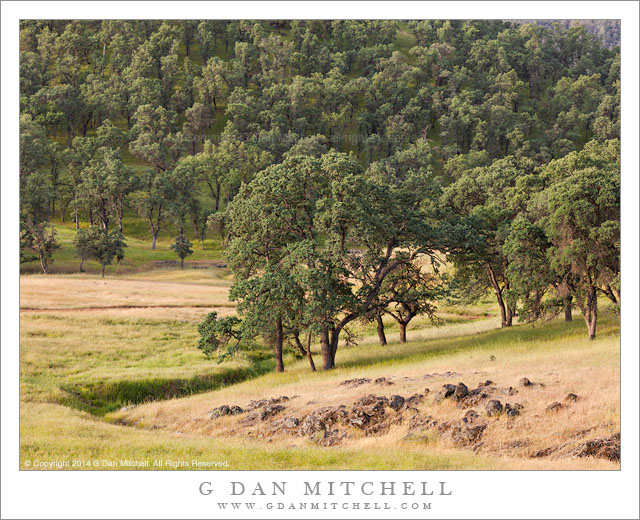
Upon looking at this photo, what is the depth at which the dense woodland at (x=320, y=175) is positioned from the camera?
3331cm

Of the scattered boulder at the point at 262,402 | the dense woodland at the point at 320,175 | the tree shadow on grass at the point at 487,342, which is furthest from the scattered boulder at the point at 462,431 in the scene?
the tree shadow on grass at the point at 487,342

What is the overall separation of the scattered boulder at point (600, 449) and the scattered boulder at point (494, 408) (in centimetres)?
314

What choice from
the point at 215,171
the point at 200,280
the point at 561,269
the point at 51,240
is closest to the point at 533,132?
the point at 215,171

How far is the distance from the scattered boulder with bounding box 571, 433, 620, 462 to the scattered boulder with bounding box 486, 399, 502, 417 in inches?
124

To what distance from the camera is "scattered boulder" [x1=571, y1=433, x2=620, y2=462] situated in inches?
715

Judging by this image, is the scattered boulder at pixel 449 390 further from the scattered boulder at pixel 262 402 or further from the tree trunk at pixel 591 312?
the tree trunk at pixel 591 312

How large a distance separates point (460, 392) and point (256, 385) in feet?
44.3

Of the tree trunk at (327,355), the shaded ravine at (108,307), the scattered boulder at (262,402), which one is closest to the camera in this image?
the scattered boulder at (262,402)

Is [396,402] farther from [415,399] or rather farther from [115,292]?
[115,292]

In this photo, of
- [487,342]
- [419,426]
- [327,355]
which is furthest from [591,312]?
[419,426]

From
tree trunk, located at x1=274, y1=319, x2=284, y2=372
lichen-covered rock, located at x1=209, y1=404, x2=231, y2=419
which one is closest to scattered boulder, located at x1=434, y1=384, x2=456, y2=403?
lichen-covered rock, located at x1=209, y1=404, x2=231, y2=419

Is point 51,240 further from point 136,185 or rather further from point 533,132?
point 533,132

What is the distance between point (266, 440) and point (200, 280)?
59042 millimetres

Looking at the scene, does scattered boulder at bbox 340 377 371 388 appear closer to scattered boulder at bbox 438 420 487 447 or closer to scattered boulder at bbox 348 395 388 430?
scattered boulder at bbox 348 395 388 430
